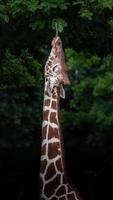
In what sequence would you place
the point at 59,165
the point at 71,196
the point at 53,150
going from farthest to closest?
the point at 53,150 → the point at 59,165 → the point at 71,196

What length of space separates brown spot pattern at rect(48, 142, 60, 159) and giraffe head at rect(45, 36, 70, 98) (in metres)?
0.99

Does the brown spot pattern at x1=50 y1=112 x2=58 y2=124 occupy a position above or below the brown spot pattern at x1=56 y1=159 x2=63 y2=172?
above

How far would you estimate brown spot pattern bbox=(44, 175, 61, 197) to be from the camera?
504 inches

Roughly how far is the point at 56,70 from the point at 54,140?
1.36 m

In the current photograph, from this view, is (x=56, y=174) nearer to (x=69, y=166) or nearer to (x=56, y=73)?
(x=56, y=73)

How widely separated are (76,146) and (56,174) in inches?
584

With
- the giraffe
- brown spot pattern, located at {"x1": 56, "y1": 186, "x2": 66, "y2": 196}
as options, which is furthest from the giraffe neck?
brown spot pattern, located at {"x1": 56, "y1": 186, "x2": 66, "y2": 196}

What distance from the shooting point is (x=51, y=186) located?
1288 centimetres

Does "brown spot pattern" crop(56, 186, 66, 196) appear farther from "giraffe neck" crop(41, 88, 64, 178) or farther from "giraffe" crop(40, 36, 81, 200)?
"giraffe neck" crop(41, 88, 64, 178)

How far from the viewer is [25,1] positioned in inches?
503

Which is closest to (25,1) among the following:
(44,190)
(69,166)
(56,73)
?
(56,73)

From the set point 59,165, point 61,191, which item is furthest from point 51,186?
point 59,165

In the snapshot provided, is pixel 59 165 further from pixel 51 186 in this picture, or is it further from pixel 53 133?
pixel 53 133

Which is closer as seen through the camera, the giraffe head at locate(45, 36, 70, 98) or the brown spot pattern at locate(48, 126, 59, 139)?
the giraffe head at locate(45, 36, 70, 98)
